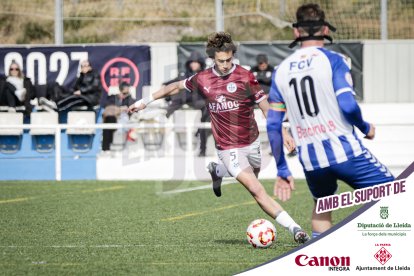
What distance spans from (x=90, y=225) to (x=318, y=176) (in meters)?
4.97

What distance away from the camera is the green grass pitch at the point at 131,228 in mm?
8586

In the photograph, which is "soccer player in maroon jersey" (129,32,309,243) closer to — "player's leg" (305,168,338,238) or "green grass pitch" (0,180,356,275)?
"green grass pitch" (0,180,356,275)

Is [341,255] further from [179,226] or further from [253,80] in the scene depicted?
[179,226]

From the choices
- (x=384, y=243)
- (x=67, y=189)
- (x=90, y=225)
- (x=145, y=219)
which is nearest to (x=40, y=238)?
(x=90, y=225)

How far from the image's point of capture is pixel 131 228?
11.5 metres

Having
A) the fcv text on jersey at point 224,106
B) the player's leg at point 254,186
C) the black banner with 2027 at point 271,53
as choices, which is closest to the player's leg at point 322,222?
the player's leg at point 254,186

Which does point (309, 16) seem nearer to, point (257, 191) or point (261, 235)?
point (261, 235)

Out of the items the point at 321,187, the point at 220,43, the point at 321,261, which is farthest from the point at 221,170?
the point at 321,261

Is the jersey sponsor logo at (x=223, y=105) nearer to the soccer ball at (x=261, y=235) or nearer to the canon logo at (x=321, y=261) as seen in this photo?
the soccer ball at (x=261, y=235)

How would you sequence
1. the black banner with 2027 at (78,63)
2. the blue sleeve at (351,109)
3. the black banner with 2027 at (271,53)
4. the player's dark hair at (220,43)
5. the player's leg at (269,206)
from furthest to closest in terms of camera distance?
the black banner with 2027 at (78,63) → the black banner with 2027 at (271,53) → the player's dark hair at (220,43) → the player's leg at (269,206) → the blue sleeve at (351,109)

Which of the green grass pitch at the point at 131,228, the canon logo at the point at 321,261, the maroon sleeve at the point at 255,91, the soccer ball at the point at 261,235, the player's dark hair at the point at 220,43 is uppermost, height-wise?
the player's dark hair at the point at 220,43

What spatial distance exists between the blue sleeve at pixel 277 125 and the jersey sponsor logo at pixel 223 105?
295 centimetres

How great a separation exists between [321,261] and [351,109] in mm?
1173

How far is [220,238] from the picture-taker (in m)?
10.5
